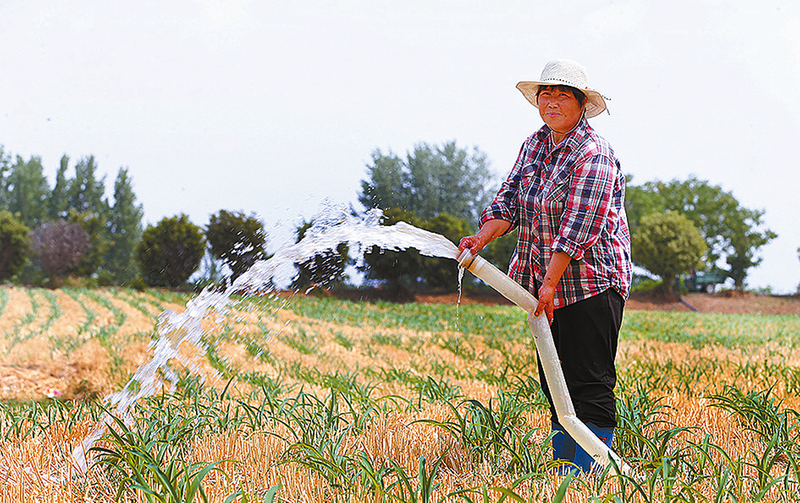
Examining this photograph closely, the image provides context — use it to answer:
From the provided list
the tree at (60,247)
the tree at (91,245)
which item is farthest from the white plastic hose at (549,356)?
the tree at (91,245)

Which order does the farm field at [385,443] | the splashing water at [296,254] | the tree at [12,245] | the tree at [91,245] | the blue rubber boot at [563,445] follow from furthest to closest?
the tree at [91,245] → the tree at [12,245] → the blue rubber boot at [563,445] → the splashing water at [296,254] → the farm field at [385,443]

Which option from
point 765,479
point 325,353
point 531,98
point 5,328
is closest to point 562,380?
point 765,479

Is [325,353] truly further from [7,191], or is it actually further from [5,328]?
[7,191]

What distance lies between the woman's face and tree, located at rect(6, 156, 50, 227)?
43.4 metres

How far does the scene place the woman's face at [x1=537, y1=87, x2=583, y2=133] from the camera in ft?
7.88

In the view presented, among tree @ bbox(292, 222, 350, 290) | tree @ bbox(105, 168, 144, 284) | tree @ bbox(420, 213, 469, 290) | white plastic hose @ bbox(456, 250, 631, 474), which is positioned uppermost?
tree @ bbox(105, 168, 144, 284)

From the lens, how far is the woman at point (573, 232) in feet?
7.57

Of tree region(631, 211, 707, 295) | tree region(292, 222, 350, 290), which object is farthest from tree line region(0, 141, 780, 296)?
tree region(292, 222, 350, 290)

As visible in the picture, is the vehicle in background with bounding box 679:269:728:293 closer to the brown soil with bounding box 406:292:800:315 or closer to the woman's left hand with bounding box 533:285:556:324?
the brown soil with bounding box 406:292:800:315

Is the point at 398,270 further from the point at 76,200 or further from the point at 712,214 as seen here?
the point at 76,200

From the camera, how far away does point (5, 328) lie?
34.0ft

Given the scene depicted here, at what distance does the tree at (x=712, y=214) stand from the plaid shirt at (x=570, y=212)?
997 inches

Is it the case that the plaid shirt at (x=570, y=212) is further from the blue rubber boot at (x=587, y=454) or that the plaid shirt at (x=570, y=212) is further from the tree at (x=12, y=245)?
the tree at (x=12, y=245)

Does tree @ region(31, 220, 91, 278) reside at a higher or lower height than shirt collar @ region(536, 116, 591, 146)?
higher
